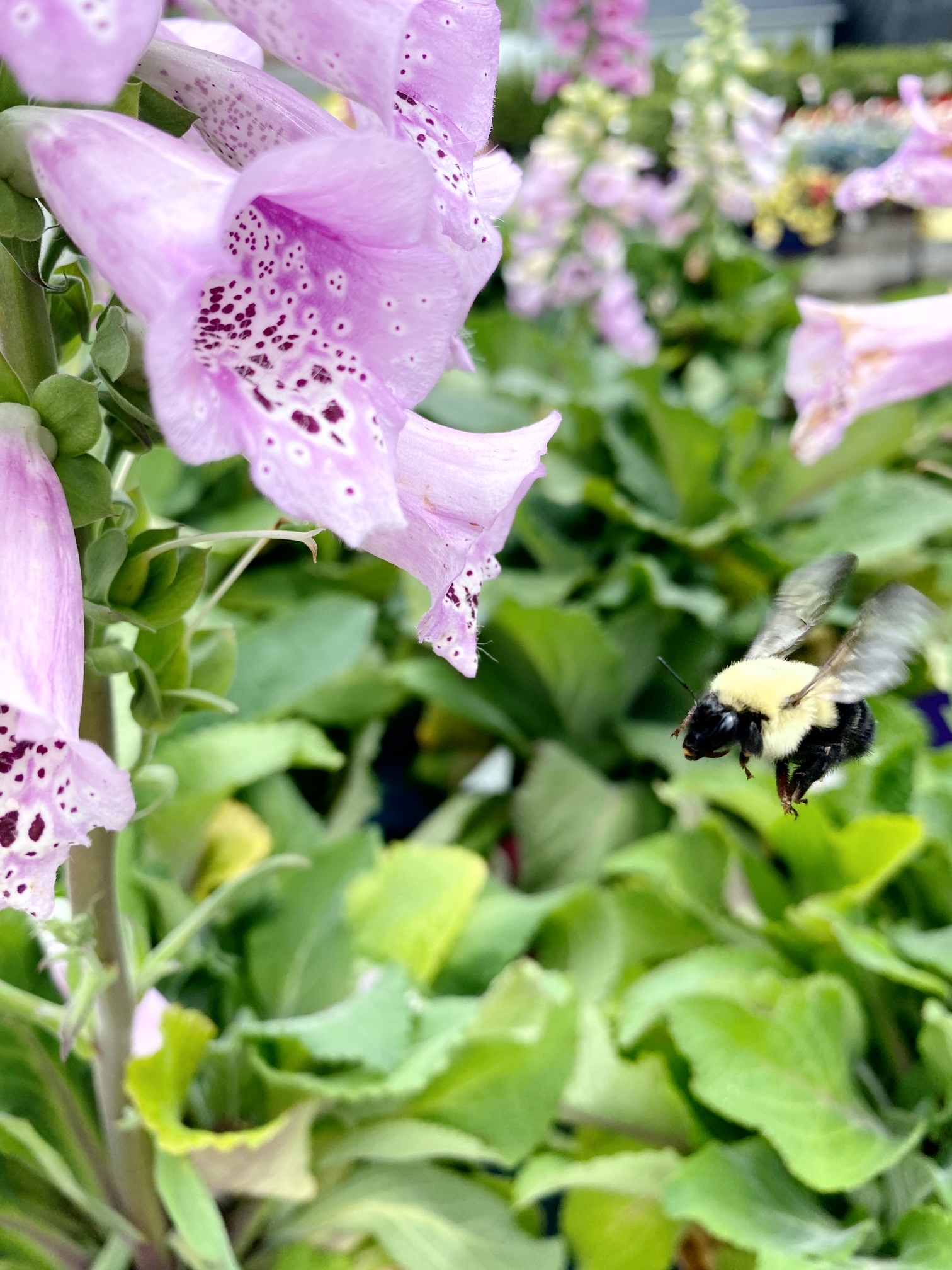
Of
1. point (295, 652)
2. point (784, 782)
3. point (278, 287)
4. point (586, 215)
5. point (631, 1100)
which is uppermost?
point (278, 287)

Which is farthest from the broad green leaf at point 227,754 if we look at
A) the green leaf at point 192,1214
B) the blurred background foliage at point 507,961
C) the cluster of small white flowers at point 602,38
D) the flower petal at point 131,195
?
the cluster of small white flowers at point 602,38

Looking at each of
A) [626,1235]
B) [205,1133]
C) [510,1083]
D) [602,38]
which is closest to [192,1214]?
[205,1133]

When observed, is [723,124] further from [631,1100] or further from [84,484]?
[84,484]

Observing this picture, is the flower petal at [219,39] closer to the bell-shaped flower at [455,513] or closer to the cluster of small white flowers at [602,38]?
the bell-shaped flower at [455,513]

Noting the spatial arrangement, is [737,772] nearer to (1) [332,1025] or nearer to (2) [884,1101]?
Result: (2) [884,1101]

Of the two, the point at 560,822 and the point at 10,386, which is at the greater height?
the point at 10,386

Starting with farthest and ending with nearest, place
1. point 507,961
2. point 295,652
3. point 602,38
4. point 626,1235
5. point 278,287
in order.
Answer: point 602,38 < point 295,652 < point 507,961 < point 626,1235 < point 278,287

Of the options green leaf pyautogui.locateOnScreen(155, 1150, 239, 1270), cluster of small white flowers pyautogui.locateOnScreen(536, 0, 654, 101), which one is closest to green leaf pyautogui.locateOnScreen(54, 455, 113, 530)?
green leaf pyautogui.locateOnScreen(155, 1150, 239, 1270)

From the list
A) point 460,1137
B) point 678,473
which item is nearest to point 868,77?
point 678,473
